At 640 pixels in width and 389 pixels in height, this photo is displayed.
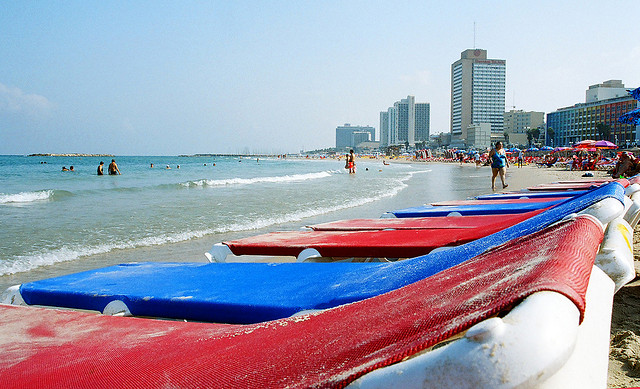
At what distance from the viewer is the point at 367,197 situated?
42.2 feet

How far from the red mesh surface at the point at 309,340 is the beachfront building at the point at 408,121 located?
177 metres

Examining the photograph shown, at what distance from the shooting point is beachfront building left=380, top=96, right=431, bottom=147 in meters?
178

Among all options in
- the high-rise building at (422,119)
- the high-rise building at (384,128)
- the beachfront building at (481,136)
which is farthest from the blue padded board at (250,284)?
the high-rise building at (384,128)

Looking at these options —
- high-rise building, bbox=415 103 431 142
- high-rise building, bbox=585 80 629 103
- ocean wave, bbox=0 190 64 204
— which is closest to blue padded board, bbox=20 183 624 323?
ocean wave, bbox=0 190 64 204

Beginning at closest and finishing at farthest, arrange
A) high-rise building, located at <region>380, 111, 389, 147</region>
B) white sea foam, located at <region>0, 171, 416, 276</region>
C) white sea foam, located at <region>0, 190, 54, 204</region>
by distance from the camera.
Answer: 1. white sea foam, located at <region>0, 171, 416, 276</region>
2. white sea foam, located at <region>0, 190, 54, 204</region>
3. high-rise building, located at <region>380, 111, 389, 147</region>

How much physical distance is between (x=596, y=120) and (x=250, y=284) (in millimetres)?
97125

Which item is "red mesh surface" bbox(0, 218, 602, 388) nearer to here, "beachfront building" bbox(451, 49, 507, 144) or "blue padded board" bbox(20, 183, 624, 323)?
"blue padded board" bbox(20, 183, 624, 323)

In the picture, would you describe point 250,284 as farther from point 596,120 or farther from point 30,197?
point 596,120

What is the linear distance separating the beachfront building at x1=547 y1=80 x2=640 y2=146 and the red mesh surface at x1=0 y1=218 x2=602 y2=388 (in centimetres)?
8169

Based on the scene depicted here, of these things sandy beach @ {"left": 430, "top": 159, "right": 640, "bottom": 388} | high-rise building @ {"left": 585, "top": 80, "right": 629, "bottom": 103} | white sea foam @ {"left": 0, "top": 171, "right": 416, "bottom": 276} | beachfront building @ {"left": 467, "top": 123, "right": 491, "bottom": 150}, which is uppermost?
high-rise building @ {"left": 585, "top": 80, "right": 629, "bottom": 103}

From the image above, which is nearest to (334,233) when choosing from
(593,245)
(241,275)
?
→ (241,275)

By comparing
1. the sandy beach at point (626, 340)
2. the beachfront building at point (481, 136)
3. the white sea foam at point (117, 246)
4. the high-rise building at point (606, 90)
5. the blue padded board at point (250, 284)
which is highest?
the high-rise building at point (606, 90)

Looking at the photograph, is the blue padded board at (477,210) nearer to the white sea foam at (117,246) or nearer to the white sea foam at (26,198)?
the white sea foam at (117,246)

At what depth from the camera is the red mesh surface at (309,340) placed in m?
0.64
